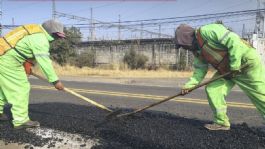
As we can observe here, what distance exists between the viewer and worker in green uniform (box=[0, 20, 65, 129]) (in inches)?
Result: 267

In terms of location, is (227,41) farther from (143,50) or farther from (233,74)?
(143,50)

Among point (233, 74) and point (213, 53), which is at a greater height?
point (213, 53)

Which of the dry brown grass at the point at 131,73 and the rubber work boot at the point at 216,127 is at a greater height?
the rubber work boot at the point at 216,127

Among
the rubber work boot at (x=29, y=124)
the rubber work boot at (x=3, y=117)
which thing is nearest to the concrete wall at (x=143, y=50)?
the rubber work boot at (x=3, y=117)

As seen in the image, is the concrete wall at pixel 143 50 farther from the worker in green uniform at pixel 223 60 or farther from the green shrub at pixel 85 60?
the worker in green uniform at pixel 223 60

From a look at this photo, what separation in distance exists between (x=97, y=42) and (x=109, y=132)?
34.0 meters

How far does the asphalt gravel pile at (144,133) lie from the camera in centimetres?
565

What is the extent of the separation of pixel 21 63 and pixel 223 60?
3231 mm

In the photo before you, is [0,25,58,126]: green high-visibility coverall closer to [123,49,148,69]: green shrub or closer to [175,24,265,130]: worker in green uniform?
[175,24,265,130]: worker in green uniform

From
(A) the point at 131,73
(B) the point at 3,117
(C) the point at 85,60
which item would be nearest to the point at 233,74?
(B) the point at 3,117

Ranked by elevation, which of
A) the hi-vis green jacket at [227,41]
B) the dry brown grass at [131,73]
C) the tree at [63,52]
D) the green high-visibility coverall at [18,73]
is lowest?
the dry brown grass at [131,73]

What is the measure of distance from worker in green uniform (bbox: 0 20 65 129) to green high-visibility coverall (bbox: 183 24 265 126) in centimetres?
238

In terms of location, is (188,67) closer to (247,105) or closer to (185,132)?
(247,105)

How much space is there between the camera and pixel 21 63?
702 cm
